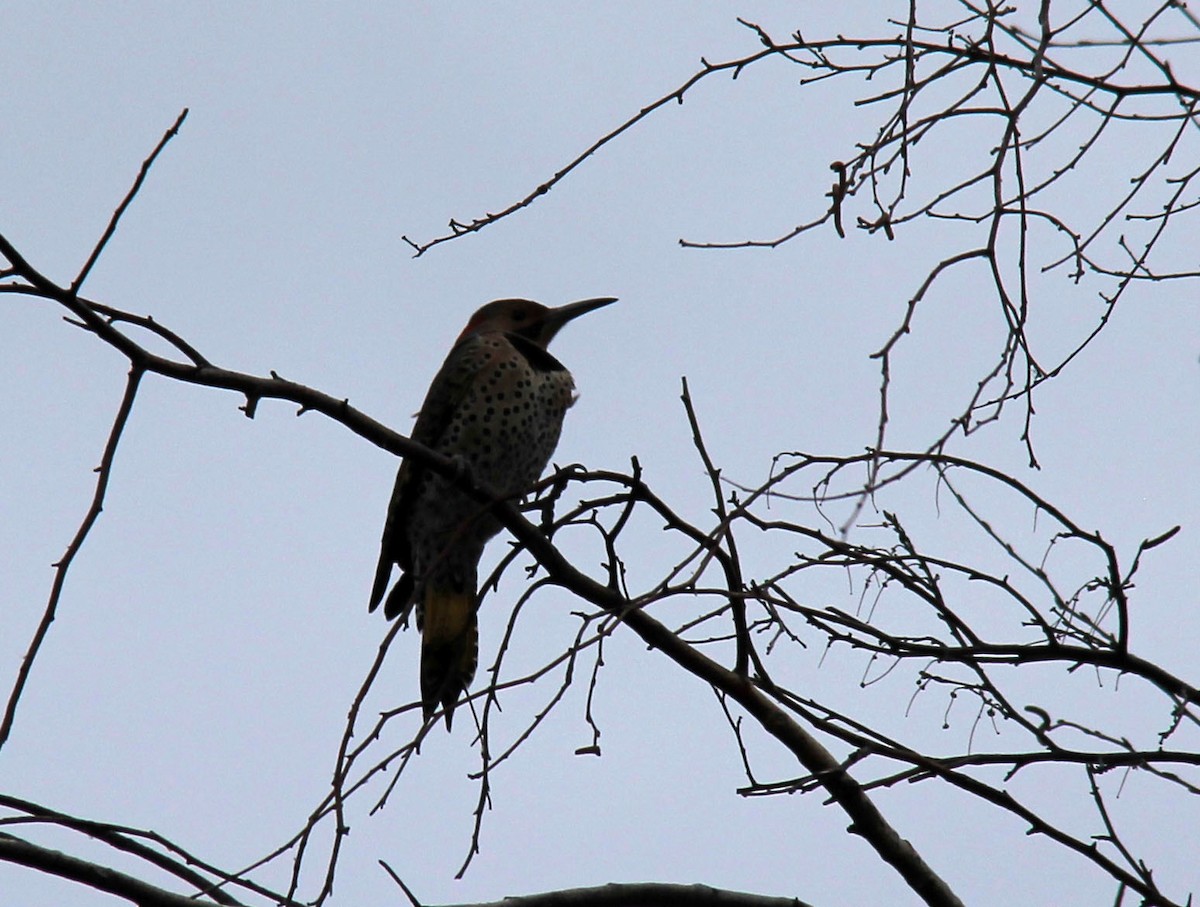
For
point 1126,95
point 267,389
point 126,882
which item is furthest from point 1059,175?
point 126,882

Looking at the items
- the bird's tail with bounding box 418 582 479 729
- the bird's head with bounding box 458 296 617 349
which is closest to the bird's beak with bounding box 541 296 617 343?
the bird's head with bounding box 458 296 617 349

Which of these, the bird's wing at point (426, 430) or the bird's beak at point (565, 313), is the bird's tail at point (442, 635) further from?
the bird's beak at point (565, 313)

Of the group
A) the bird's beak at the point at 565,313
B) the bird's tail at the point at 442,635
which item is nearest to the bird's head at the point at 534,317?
the bird's beak at the point at 565,313

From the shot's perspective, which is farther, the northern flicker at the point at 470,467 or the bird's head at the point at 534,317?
the bird's head at the point at 534,317

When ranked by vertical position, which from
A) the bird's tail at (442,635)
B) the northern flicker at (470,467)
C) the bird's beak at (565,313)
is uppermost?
the bird's beak at (565,313)

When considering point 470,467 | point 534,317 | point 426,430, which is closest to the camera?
point 470,467

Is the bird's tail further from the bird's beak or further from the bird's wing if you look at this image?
the bird's beak

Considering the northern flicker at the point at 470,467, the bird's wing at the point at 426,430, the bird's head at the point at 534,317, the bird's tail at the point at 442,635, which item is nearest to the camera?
the bird's tail at the point at 442,635

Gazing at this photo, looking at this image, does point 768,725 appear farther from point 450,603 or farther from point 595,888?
point 450,603

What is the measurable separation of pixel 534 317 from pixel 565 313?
14 cm

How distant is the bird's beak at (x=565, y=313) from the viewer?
622cm

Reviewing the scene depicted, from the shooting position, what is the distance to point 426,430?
5629 millimetres

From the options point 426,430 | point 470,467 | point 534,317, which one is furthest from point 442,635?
point 534,317

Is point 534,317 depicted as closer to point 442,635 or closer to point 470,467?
point 470,467
